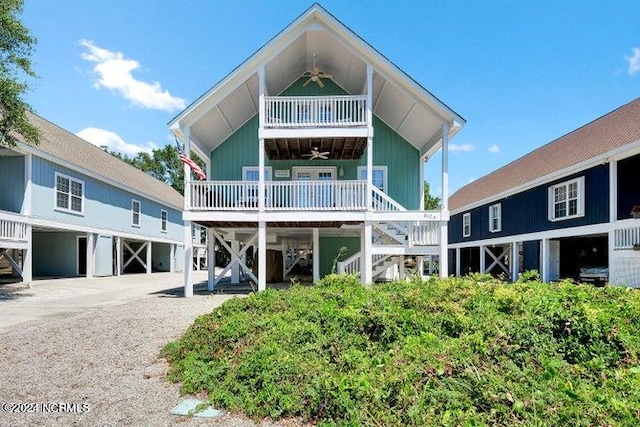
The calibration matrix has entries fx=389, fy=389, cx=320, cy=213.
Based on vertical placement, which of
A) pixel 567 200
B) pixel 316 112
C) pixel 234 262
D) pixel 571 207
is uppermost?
pixel 316 112

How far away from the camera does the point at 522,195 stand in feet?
65.2

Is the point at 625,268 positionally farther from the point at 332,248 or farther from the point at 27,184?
the point at 27,184

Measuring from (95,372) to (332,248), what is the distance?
12.6m

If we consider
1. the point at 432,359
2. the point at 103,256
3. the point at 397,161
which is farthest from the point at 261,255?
the point at 103,256

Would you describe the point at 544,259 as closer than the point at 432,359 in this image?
No

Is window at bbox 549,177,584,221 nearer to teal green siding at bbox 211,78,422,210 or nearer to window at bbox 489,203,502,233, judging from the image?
window at bbox 489,203,502,233

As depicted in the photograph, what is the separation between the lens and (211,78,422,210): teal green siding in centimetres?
1628

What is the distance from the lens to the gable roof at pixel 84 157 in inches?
724

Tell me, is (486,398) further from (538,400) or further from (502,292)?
(502,292)

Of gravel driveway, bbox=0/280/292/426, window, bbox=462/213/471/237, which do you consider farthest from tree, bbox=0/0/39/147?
window, bbox=462/213/471/237

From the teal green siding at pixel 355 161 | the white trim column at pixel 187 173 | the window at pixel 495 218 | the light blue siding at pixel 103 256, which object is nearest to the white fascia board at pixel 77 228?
the light blue siding at pixel 103 256

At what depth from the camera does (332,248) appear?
1741 cm

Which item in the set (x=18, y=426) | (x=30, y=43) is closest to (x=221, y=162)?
(x=30, y=43)

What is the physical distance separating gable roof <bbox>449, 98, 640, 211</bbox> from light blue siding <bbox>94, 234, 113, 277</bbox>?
22643 mm
